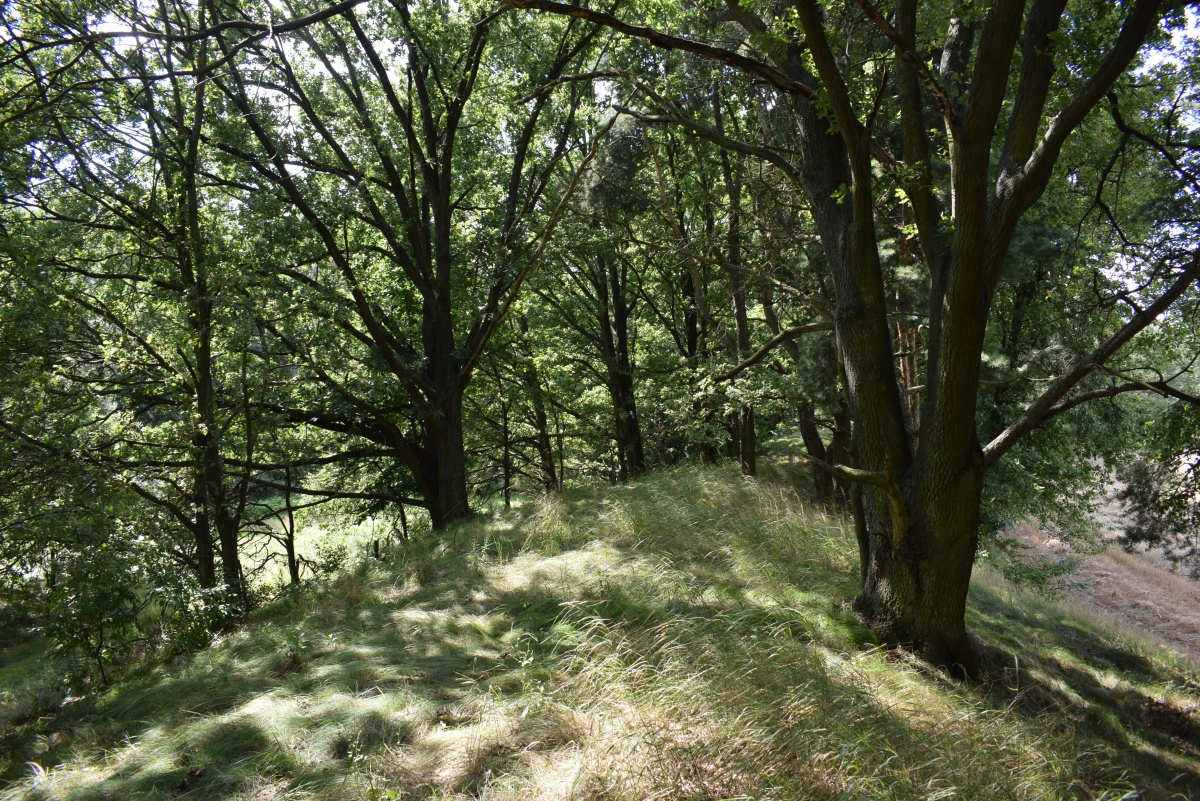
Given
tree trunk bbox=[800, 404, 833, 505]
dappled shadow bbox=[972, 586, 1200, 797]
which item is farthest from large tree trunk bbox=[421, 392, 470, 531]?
dappled shadow bbox=[972, 586, 1200, 797]

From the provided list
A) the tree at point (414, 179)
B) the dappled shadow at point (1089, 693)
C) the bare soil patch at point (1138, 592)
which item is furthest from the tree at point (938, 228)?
the bare soil patch at point (1138, 592)

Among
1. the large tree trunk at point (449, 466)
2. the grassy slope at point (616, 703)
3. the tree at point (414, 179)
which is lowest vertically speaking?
the grassy slope at point (616, 703)

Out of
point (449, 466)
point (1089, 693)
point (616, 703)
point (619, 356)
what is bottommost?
point (1089, 693)

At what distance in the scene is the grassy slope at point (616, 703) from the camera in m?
3.16

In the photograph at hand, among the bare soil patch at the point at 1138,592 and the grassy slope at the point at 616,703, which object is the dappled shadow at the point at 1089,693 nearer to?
the grassy slope at the point at 616,703

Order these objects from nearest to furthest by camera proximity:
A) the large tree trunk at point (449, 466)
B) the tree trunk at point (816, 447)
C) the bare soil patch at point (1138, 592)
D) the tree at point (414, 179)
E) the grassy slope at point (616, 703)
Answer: the grassy slope at point (616, 703) < the tree at point (414, 179) < the large tree trunk at point (449, 466) < the tree trunk at point (816, 447) < the bare soil patch at point (1138, 592)

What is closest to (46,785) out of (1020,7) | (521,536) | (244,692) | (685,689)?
(244,692)

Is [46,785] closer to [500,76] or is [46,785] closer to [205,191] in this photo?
[205,191]

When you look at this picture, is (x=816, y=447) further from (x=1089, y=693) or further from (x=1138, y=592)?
(x=1138, y=592)

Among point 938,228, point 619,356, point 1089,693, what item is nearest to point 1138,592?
point 619,356

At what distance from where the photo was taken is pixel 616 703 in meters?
3.66

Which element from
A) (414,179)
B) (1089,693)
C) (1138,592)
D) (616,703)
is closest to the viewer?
(616,703)

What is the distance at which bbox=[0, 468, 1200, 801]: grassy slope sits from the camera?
3158 millimetres

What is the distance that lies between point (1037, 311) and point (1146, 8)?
7265mm
